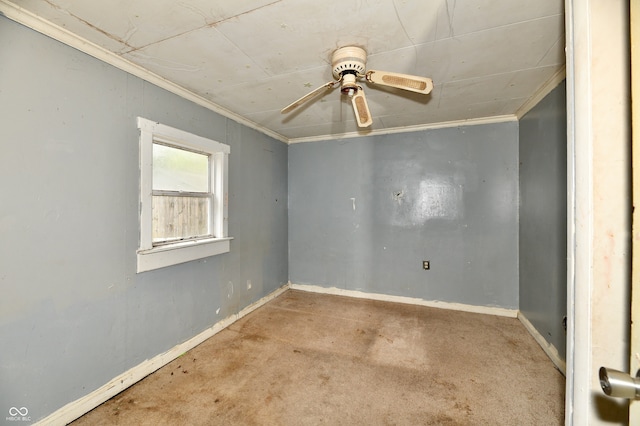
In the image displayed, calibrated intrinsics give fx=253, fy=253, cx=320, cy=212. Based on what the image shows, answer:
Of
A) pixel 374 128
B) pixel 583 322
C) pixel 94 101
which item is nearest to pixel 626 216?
pixel 583 322

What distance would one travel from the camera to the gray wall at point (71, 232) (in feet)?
4.43

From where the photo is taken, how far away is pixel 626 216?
57 centimetres

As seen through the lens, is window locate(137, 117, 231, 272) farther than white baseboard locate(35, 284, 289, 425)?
Yes

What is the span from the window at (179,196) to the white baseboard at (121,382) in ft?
2.50

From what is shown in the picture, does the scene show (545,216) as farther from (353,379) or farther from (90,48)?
(90,48)

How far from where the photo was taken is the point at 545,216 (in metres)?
2.34

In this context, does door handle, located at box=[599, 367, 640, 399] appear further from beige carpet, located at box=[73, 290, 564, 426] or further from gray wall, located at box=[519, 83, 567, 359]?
gray wall, located at box=[519, 83, 567, 359]

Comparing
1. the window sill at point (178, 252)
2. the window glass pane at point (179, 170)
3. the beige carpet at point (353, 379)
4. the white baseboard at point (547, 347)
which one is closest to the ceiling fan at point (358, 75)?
the window glass pane at point (179, 170)

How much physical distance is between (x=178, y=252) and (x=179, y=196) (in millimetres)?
522

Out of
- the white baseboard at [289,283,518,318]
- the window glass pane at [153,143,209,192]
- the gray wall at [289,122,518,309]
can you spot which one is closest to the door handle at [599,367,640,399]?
the window glass pane at [153,143,209,192]

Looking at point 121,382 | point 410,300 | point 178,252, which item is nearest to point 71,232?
point 178,252

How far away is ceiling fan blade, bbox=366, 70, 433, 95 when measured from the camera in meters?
1.57

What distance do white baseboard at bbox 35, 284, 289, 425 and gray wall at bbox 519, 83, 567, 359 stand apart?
123 inches

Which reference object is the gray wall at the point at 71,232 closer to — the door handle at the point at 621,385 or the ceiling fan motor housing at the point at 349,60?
the ceiling fan motor housing at the point at 349,60
